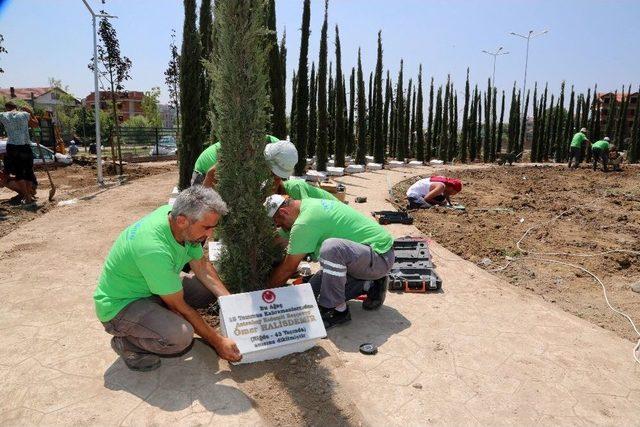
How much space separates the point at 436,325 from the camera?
3980mm

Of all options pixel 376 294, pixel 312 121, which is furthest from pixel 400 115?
pixel 376 294

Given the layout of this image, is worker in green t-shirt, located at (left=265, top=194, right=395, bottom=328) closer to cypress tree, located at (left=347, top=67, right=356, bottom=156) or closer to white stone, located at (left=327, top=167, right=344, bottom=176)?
white stone, located at (left=327, top=167, right=344, bottom=176)

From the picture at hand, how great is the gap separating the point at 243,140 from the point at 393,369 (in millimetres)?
2076

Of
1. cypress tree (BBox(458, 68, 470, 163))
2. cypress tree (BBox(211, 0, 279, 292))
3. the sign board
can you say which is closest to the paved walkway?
the sign board

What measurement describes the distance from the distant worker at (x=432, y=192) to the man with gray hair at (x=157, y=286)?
6929 millimetres

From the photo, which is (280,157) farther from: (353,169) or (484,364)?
(353,169)

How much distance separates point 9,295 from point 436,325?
405 centimetres

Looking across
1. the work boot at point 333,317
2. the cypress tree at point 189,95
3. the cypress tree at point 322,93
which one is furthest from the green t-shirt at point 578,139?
the work boot at point 333,317

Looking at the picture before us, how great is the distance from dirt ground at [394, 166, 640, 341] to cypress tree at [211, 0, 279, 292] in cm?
323

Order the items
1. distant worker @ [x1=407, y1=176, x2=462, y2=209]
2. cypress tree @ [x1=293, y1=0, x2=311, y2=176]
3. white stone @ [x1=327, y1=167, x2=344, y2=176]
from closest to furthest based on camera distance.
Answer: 1. distant worker @ [x1=407, y1=176, x2=462, y2=209]
2. cypress tree @ [x1=293, y1=0, x2=311, y2=176]
3. white stone @ [x1=327, y1=167, x2=344, y2=176]

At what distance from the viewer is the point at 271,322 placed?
3.27 metres

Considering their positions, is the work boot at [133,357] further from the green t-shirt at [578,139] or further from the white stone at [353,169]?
the green t-shirt at [578,139]

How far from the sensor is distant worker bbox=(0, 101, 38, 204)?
860 centimetres

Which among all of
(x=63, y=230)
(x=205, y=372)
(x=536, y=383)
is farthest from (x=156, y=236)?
(x=63, y=230)
